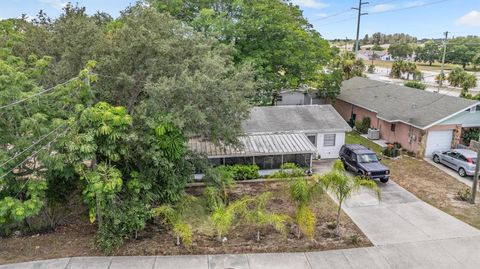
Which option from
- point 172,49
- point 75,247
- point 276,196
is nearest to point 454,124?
point 276,196

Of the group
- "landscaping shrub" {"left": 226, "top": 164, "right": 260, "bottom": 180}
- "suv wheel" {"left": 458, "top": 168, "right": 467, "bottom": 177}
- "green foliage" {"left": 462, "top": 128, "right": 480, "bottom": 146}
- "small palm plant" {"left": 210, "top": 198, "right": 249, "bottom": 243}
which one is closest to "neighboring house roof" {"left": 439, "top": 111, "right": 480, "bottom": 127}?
"green foliage" {"left": 462, "top": 128, "right": 480, "bottom": 146}

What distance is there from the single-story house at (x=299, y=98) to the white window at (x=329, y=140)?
11737 mm

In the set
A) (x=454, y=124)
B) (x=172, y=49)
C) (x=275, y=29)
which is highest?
(x=275, y=29)

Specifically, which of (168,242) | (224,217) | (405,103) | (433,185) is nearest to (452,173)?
(433,185)

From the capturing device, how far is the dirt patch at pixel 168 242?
43.7ft

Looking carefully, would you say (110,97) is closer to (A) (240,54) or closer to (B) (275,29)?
(A) (240,54)

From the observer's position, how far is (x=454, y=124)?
23.9m

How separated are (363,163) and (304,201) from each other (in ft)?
27.2

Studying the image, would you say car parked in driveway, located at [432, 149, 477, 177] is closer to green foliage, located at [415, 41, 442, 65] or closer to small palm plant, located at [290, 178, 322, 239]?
small palm plant, located at [290, 178, 322, 239]

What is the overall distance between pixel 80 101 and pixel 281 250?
9.70 meters

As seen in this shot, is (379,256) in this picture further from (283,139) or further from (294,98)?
(294,98)

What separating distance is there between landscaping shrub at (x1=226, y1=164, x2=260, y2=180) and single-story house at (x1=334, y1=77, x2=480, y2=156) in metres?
11.7

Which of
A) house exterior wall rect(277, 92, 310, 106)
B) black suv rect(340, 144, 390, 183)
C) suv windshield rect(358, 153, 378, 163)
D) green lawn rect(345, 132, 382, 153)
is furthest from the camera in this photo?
house exterior wall rect(277, 92, 310, 106)

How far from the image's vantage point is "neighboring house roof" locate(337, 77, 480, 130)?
2388 centimetres
